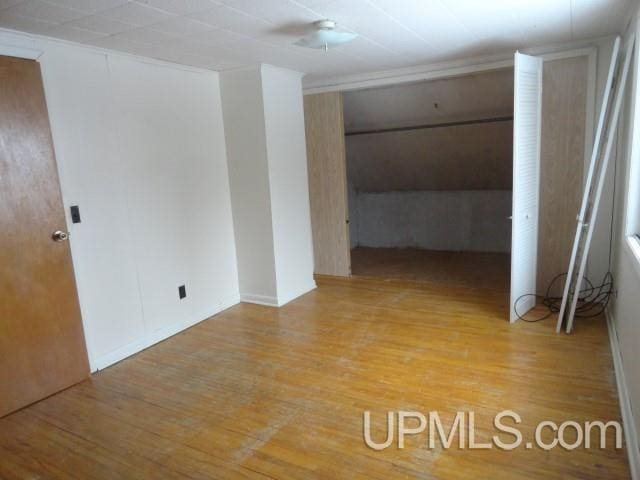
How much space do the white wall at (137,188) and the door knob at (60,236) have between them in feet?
0.27

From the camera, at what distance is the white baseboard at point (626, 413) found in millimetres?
1860

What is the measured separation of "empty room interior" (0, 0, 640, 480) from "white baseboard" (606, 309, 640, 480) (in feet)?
0.09

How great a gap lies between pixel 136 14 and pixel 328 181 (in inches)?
117

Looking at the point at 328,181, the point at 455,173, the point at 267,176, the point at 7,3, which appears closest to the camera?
the point at 7,3

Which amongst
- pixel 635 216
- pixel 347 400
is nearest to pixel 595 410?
pixel 635 216

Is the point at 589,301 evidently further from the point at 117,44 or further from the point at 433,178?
the point at 117,44

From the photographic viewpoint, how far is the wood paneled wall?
3.76m

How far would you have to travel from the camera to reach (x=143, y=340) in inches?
137

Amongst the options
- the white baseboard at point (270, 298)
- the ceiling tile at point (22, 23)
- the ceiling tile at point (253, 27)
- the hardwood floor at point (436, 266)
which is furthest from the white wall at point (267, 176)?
the ceiling tile at point (22, 23)

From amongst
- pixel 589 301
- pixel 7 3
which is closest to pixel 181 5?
pixel 7 3

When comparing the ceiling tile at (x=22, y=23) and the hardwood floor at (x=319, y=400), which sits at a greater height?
the ceiling tile at (x=22, y=23)

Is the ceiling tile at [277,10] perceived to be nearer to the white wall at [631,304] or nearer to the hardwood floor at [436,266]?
the white wall at [631,304]

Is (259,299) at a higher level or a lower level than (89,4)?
lower

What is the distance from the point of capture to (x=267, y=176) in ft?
13.5
